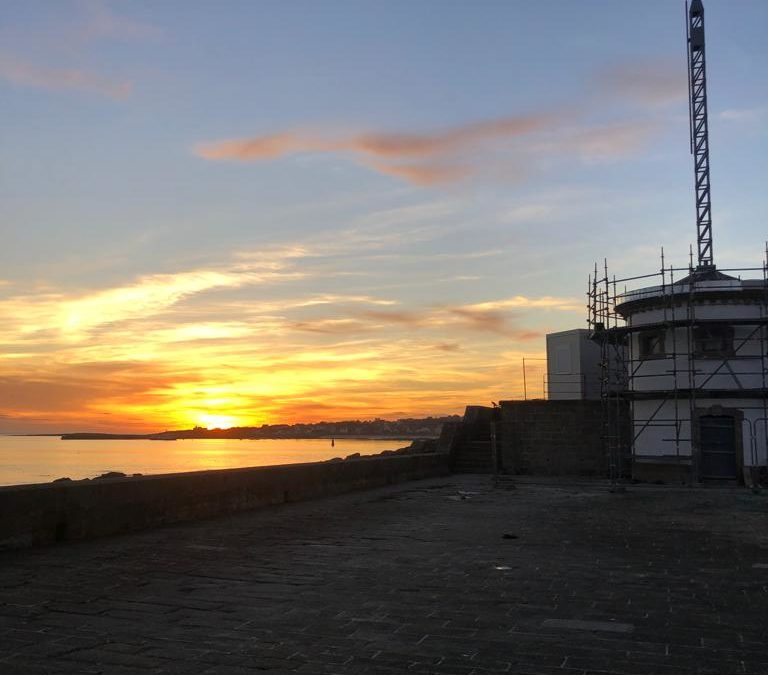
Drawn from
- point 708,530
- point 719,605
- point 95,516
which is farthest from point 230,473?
point 719,605

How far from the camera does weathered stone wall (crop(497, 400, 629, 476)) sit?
27.9 m

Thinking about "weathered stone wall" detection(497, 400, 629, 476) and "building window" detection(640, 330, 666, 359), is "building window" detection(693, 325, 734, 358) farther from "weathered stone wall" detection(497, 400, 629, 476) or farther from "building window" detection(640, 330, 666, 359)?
"weathered stone wall" detection(497, 400, 629, 476)

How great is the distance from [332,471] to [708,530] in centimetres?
872

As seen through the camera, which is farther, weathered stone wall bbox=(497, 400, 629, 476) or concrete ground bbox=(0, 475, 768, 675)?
weathered stone wall bbox=(497, 400, 629, 476)

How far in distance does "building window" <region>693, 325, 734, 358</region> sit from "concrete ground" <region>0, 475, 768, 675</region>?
14.0m

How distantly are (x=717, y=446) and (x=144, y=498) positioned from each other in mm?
20550

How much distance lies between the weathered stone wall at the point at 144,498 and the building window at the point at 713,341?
1388cm

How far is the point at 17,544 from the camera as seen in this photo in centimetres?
956

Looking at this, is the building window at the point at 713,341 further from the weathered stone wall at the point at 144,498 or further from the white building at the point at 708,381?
the weathered stone wall at the point at 144,498

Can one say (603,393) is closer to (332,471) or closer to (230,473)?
(332,471)

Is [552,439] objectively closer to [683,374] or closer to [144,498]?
[683,374]

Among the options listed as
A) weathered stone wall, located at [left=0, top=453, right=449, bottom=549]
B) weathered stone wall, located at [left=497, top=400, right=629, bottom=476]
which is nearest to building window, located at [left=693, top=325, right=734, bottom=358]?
weathered stone wall, located at [left=497, top=400, right=629, bottom=476]

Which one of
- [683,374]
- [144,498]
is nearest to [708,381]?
[683,374]

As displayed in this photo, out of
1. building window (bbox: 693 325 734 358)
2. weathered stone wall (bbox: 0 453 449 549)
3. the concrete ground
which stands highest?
building window (bbox: 693 325 734 358)
